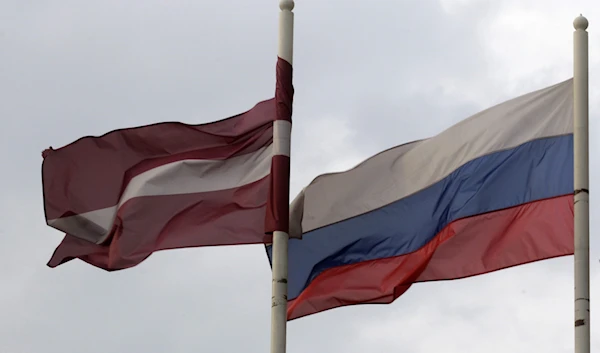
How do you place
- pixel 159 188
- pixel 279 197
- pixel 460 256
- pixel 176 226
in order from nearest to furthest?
pixel 279 197
pixel 460 256
pixel 176 226
pixel 159 188

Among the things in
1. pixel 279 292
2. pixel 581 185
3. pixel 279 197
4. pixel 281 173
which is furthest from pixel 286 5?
pixel 581 185

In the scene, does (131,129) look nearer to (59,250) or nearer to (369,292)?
(59,250)

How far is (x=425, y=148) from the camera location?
24.9 m

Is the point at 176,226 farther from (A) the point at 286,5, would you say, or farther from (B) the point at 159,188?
(A) the point at 286,5

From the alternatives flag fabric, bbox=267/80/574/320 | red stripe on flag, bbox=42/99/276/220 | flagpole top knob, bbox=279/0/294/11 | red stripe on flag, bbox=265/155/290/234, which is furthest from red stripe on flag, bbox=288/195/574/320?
flagpole top knob, bbox=279/0/294/11

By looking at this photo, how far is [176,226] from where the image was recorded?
24391 mm

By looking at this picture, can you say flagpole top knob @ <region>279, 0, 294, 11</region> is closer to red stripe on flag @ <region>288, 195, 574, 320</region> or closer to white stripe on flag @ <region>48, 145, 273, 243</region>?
white stripe on flag @ <region>48, 145, 273, 243</region>

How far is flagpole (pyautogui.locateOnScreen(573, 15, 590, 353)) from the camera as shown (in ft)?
68.6

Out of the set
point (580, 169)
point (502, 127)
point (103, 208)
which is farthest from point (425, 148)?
point (103, 208)

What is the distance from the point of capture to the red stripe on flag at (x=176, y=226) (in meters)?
24.1

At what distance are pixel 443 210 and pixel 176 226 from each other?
4.07m

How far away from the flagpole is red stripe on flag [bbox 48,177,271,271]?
474cm

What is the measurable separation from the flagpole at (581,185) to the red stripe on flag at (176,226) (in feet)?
15.6

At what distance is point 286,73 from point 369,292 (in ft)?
11.6
